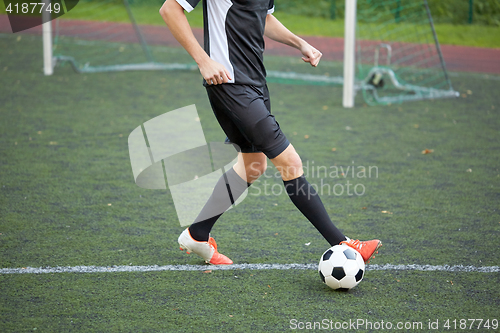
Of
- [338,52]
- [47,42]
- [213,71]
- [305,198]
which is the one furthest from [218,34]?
[338,52]

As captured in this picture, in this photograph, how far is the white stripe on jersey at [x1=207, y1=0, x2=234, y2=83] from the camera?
2705mm

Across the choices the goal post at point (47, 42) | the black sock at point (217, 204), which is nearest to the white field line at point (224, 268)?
the black sock at point (217, 204)

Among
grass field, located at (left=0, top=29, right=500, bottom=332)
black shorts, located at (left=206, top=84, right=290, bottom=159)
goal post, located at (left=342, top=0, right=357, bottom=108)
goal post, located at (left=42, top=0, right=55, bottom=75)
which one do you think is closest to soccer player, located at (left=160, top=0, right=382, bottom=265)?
black shorts, located at (left=206, top=84, right=290, bottom=159)

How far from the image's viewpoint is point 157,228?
374cm

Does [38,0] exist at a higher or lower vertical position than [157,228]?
lower

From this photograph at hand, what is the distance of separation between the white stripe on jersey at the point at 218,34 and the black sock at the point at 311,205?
614 millimetres

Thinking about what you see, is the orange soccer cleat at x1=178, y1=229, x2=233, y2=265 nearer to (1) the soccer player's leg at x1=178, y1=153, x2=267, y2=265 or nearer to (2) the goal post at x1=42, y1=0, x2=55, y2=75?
(1) the soccer player's leg at x1=178, y1=153, x2=267, y2=265

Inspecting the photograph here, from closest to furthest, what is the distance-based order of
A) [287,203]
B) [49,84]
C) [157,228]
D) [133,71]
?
[157,228] < [287,203] < [49,84] < [133,71]

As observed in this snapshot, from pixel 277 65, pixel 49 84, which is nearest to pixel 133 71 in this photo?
pixel 49 84

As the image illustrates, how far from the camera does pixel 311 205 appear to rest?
112 inches

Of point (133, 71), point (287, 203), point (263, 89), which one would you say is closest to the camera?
point (263, 89)

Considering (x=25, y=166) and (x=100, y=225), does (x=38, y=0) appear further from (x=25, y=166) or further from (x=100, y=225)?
(x=100, y=225)

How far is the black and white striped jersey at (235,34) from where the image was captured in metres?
2.71

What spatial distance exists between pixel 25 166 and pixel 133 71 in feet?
19.5
